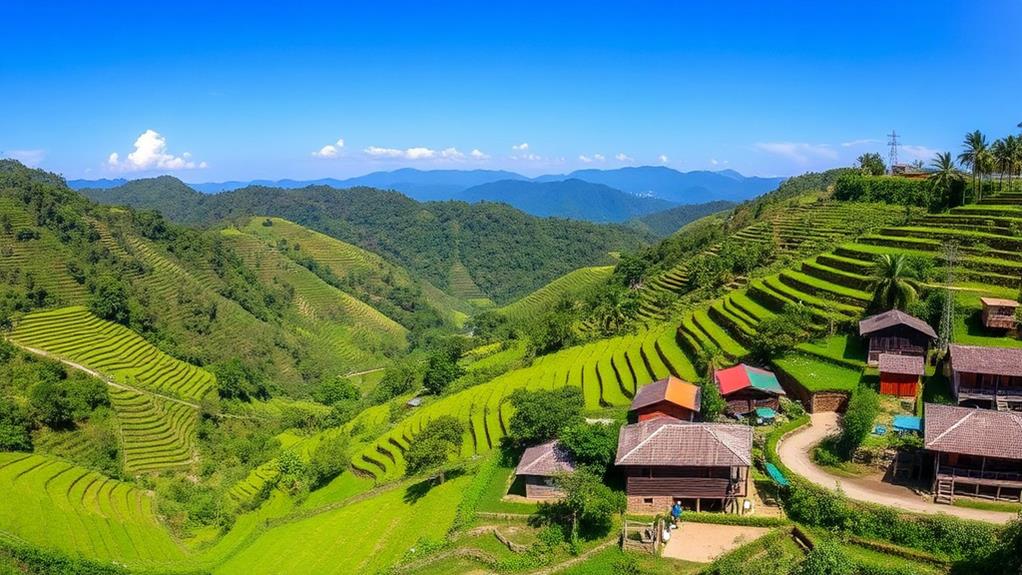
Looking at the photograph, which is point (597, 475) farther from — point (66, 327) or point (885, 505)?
point (66, 327)

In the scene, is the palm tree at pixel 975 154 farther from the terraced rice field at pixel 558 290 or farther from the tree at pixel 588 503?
the terraced rice field at pixel 558 290

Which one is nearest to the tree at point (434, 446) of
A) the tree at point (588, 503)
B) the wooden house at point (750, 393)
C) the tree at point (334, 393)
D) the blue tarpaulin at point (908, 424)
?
the tree at point (588, 503)

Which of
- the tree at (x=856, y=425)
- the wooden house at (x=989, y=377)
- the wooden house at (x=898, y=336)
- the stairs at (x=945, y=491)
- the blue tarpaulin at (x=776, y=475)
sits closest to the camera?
the stairs at (x=945, y=491)

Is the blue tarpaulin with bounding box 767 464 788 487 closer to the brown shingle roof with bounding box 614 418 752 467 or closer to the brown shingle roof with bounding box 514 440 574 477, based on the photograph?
the brown shingle roof with bounding box 614 418 752 467

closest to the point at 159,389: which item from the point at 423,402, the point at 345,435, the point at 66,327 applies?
the point at 66,327

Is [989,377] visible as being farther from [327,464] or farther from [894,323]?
[327,464]

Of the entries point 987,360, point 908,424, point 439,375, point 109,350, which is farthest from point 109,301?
point 987,360
